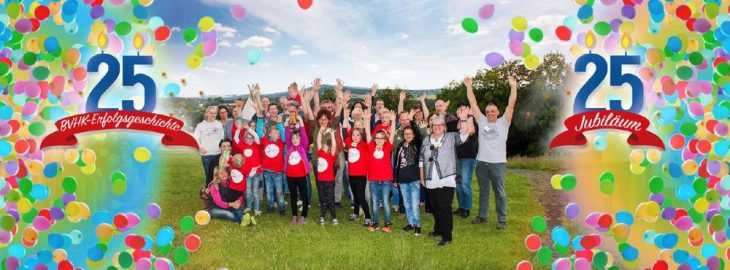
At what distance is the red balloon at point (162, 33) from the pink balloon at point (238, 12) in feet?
2.03

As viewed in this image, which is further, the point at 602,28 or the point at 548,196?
the point at 548,196

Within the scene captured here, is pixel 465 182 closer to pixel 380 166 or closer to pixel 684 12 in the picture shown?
pixel 380 166

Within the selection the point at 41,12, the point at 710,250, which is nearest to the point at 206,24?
the point at 41,12

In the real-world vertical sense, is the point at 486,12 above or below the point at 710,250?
above

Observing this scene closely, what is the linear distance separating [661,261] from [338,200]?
4.01 meters

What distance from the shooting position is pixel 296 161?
637 centimetres

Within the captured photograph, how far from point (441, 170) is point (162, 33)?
293cm

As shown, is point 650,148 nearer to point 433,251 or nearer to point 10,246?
point 433,251

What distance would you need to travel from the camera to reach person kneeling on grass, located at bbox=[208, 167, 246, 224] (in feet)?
21.5

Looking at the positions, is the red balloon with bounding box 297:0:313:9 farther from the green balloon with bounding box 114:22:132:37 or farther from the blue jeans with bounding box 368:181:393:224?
the blue jeans with bounding box 368:181:393:224

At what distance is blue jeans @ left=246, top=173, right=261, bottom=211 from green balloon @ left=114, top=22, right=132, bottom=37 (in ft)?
8.55

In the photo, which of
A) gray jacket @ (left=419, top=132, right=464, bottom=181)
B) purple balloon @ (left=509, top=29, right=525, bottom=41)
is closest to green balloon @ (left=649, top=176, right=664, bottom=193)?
purple balloon @ (left=509, top=29, right=525, bottom=41)

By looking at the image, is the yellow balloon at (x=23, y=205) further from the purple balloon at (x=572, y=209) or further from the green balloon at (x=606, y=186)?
the green balloon at (x=606, y=186)

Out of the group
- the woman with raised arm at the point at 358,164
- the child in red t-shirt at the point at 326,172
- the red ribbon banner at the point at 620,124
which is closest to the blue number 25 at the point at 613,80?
the red ribbon banner at the point at 620,124
